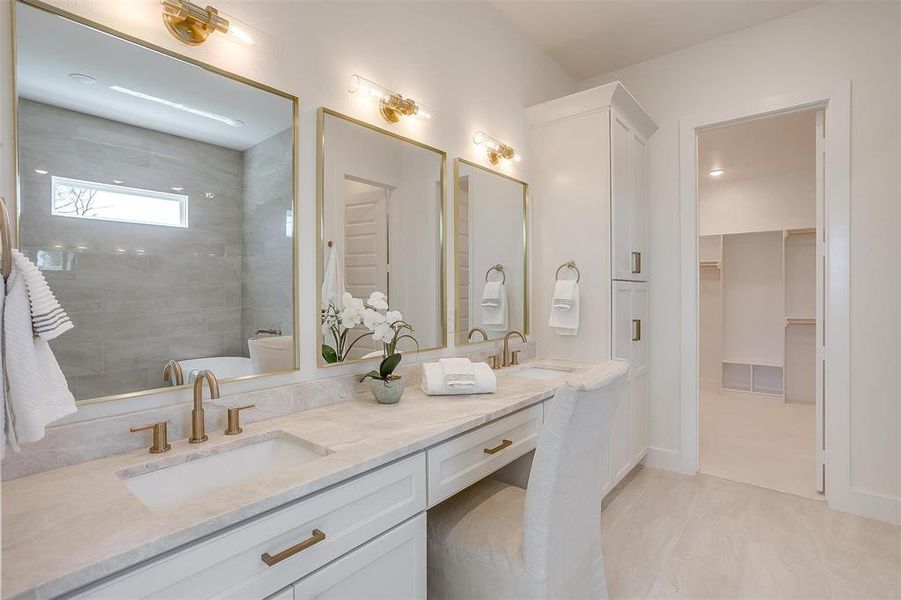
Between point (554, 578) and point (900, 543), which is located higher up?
point (554, 578)

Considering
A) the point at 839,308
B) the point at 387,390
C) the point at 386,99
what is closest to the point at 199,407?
the point at 387,390

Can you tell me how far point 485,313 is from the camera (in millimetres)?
2508

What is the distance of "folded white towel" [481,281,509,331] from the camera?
251 cm

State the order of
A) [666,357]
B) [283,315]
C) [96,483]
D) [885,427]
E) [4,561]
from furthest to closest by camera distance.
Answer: [666,357] < [885,427] < [283,315] < [96,483] < [4,561]

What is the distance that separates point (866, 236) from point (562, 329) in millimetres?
1715

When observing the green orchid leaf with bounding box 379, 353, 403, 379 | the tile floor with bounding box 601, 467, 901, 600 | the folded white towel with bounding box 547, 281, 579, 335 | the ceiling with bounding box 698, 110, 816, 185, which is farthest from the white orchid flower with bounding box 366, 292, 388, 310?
the ceiling with bounding box 698, 110, 816, 185

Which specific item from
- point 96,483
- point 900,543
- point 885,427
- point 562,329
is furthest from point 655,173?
point 96,483

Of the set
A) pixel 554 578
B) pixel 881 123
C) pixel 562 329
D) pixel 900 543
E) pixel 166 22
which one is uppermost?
pixel 881 123

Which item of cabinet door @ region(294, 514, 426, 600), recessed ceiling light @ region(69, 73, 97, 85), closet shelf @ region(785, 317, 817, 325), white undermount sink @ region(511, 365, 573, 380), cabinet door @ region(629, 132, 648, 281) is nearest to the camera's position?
cabinet door @ region(294, 514, 426, 600)

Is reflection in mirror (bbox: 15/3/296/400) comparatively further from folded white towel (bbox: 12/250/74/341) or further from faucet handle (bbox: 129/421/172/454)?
folded white towel (bbox: 12/250/74/341)

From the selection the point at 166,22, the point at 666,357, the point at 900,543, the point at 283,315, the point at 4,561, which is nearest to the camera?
the point at 4,561

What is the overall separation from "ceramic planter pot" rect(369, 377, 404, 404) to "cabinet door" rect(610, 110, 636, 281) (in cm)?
156

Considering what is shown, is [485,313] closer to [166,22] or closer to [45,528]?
[166,22]

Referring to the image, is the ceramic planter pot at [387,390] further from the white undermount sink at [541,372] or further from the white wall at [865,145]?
the white wall at [865,145]
